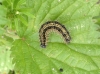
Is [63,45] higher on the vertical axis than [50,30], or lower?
lower

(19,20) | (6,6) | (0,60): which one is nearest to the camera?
(6,6)

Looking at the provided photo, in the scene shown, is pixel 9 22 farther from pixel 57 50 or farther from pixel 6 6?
pixel 57 50

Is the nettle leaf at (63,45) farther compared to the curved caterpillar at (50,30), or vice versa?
the curved caterpillar at (50,30)

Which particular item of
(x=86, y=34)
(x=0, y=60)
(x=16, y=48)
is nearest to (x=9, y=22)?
(x=16, y=48)

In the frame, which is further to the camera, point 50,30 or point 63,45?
point 50,30
